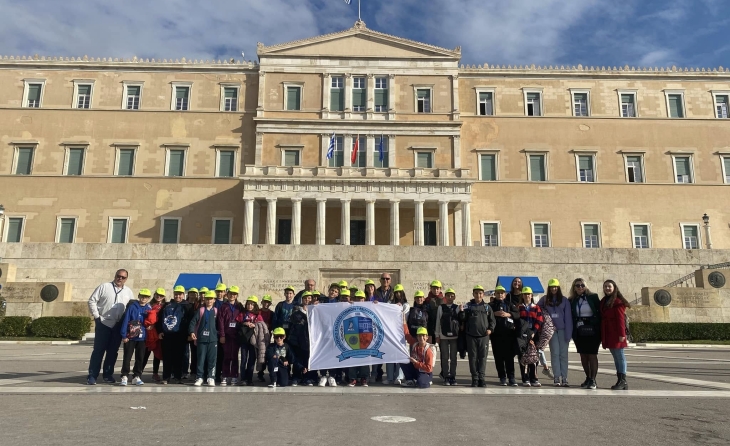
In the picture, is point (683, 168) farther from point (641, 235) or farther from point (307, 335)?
point (307, 335)

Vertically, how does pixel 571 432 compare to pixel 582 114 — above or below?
below

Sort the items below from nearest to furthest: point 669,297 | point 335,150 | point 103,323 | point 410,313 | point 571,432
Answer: point 571,432 < point 103,323 < point 410,313 < point 669,297 < point 335,150

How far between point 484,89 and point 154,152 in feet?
81.3

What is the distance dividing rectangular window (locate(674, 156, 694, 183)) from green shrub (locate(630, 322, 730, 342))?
69.7 ft

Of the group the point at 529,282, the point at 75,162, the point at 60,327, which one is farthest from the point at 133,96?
the point at 529,282

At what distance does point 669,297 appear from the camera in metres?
24.6

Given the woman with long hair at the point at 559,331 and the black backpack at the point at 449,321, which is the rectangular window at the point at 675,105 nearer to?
the woman with long hair at the point at 559,331

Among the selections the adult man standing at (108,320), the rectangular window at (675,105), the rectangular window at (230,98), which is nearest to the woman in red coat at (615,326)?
the adult man standing at (108,320)

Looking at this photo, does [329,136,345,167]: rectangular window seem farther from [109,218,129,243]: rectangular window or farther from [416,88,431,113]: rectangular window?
[109,218,129,243]: rectangular window

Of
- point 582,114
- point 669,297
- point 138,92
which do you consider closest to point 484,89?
point 582,114

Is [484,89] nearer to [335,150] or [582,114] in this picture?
[582,114]

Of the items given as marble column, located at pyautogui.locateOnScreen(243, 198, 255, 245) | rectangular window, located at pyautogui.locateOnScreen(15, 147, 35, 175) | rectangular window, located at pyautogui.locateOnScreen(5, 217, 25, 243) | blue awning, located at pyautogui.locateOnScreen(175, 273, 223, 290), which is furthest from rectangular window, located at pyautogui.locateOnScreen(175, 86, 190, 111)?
blue awning, located at pyautogui.locateOnScreen(175, 273, 223, 290)

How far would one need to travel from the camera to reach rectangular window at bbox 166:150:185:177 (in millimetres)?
40375

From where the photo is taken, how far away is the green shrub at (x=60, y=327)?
22.4 m
